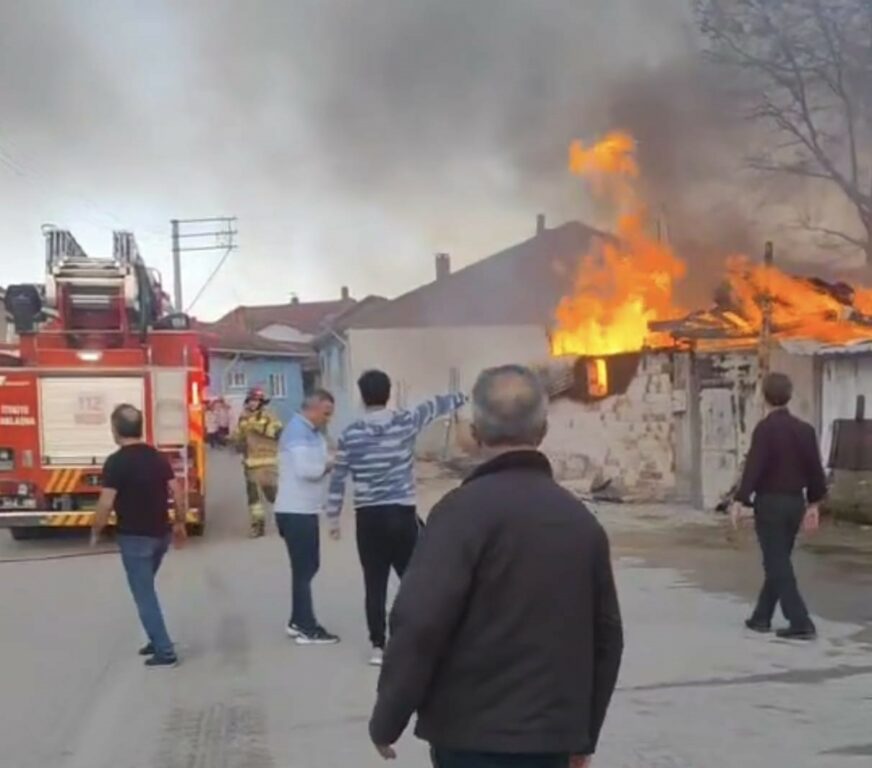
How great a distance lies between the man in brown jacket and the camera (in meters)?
2.99

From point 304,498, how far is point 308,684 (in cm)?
132

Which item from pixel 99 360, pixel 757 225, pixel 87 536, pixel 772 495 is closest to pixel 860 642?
pixel 772 495

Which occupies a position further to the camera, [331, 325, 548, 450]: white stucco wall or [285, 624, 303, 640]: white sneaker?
[331, 325, 548, 450]: white stucco wall

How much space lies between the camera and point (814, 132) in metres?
23.1

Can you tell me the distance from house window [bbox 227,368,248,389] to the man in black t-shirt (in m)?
44.7

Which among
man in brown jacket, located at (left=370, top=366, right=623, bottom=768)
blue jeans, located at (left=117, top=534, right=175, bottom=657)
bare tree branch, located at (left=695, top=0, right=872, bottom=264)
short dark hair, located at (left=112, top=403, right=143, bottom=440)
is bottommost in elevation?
blue jeans, located at (left=117, top=534, right=175, bottom=657)

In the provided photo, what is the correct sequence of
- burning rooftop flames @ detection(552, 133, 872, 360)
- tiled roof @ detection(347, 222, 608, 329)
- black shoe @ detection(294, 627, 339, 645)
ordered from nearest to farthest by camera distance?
black shoe @ detection(294, 627, 339, 645) < burning rooftop flames @ detection(552, 133, 872, 360) < tiled roof @ detection(347, 222, 608, 329)

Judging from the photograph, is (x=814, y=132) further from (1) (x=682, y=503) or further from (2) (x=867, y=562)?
(2) (x=867, y=562)

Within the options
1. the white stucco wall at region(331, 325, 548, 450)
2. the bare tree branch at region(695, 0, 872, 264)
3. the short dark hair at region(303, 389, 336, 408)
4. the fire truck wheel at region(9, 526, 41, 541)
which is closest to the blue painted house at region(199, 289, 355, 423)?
the white stucco wall at region(331, 325, 548, 450)

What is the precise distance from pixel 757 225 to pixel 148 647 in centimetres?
1527

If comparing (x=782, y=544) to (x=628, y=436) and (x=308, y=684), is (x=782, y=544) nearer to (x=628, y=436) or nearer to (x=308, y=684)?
(x=308, y=684)

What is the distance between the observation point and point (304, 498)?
7.98 meters

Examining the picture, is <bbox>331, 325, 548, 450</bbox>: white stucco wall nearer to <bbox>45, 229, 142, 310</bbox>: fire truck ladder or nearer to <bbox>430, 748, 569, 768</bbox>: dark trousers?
<bbox>45, 229, 142, 310</bbox>: fire truck ladder

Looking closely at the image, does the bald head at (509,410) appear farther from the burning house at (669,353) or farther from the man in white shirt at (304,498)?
the burning house at (669,353)
